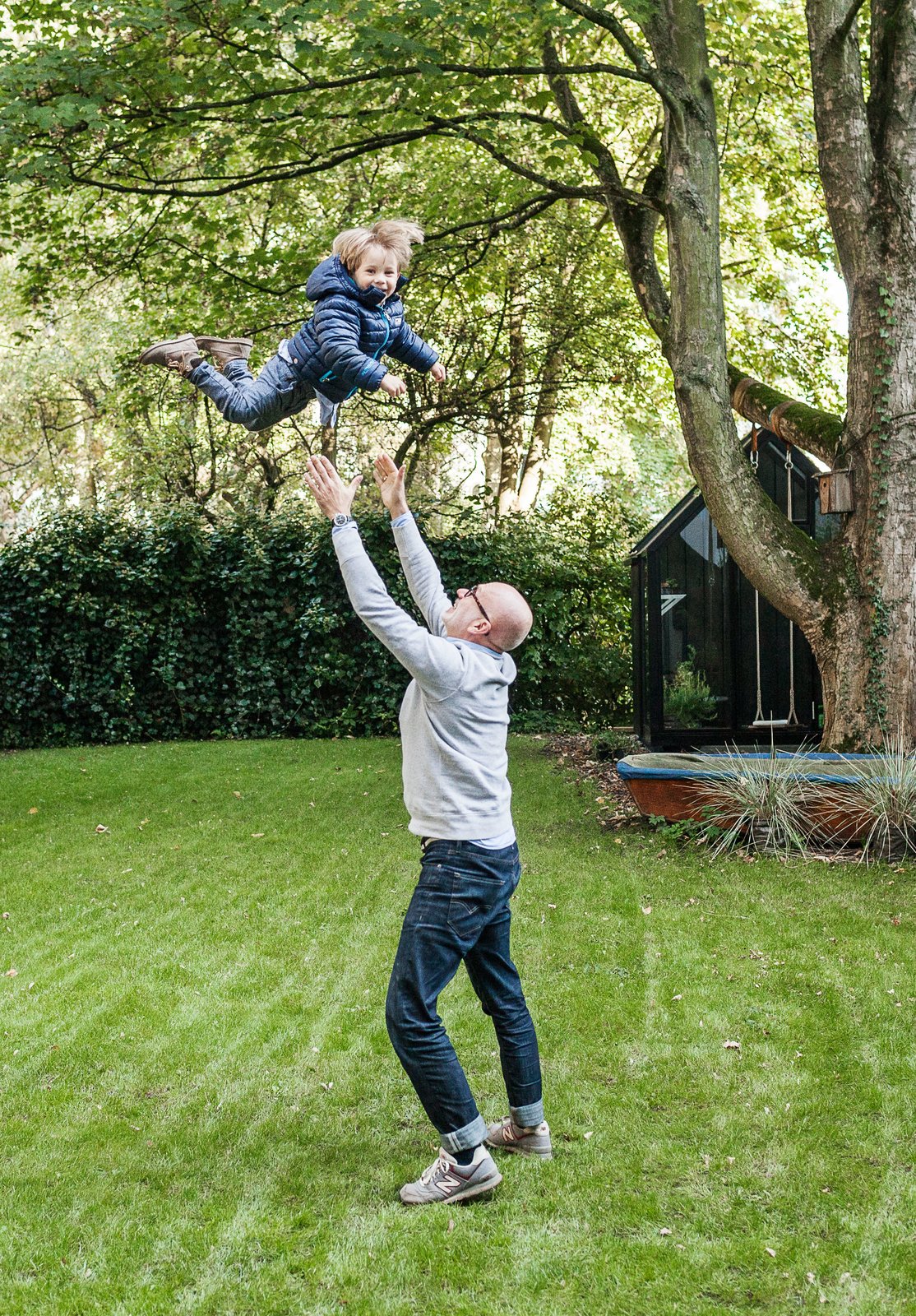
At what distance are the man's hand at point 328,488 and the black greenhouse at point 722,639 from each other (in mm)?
8108

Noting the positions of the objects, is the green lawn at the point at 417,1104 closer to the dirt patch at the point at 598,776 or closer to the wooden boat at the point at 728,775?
the wooden boat at the point at 728,775

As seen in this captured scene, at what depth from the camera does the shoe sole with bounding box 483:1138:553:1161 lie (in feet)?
12.5

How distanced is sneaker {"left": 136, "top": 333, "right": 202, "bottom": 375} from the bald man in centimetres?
43

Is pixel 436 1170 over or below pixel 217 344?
below

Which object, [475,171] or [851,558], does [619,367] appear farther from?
[851,558]

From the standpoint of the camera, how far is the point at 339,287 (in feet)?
10.8

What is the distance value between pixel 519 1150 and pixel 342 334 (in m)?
2.66

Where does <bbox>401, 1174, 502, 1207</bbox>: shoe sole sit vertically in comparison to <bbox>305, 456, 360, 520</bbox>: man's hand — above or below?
below

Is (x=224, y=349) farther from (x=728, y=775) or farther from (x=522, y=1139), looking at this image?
(x=728, y=775)

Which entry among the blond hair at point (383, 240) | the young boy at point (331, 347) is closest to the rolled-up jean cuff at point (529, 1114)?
the young boy at point (331, 347)

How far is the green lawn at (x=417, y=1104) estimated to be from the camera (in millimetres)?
3162

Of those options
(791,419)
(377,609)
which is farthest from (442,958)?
(791,419)

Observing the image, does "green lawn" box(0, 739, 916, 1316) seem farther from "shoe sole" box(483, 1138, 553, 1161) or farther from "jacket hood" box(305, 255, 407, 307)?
"jacket hood" box(305, 255, 407, 307)

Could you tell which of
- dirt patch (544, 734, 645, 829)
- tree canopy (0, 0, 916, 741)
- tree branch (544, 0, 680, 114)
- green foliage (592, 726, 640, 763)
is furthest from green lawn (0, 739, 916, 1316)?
tree branch (544, 0, 680, 114)
